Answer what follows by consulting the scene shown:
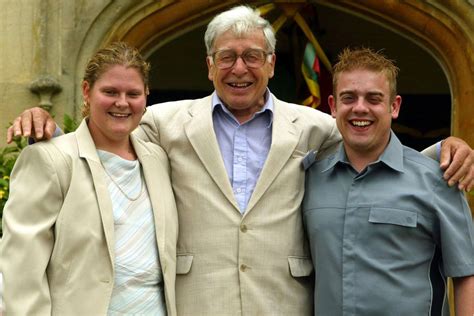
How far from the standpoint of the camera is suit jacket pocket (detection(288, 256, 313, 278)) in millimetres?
3393

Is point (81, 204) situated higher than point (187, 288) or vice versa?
point (81, 204)

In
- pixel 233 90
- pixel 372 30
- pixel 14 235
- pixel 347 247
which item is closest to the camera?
pixel 14 235

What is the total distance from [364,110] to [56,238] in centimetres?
114

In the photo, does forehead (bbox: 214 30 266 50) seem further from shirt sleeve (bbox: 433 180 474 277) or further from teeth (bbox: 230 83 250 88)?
shirt sleeve (bbox: 433 180 474 277)

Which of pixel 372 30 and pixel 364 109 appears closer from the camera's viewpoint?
pixel 364 109

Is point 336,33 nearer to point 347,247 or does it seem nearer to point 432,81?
point 432,81

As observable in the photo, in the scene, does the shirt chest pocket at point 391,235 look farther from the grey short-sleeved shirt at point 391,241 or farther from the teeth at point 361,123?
the teeth at point 361,123

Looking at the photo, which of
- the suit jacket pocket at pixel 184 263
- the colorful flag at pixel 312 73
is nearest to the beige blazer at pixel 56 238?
the suit jacket pocket at pixel 184 263

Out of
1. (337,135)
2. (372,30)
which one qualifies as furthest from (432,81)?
(337,135)

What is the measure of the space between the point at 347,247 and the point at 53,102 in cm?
303

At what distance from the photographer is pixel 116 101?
3162 millimetres

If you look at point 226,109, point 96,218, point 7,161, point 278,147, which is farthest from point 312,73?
point 96,218

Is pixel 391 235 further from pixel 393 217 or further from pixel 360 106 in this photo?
pixel 360 106

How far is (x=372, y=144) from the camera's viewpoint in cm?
335
